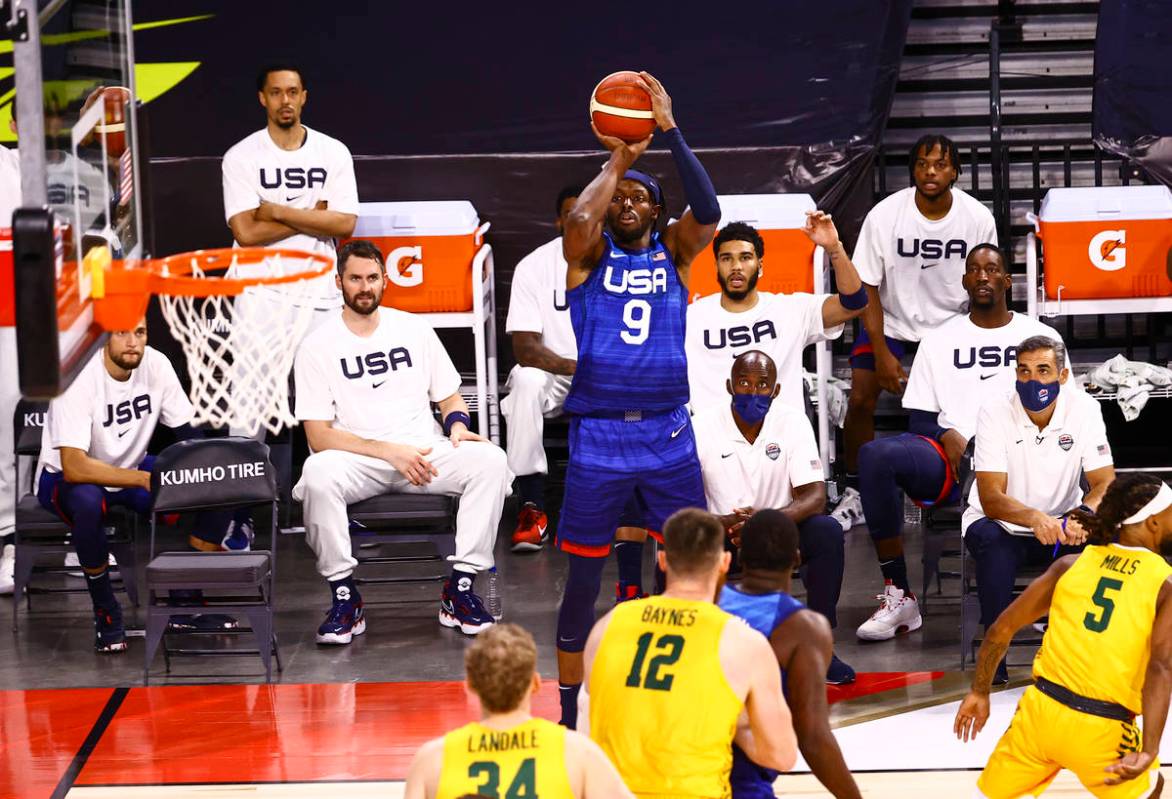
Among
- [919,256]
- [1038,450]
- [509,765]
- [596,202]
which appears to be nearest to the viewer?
[509,765]

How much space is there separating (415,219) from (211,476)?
87.6 inches

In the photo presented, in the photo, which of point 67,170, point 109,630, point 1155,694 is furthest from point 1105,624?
point 109,630

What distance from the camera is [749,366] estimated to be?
7301 millimetres

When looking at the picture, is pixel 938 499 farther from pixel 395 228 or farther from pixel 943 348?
pixel 395 228

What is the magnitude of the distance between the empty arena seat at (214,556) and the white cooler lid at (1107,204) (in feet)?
14.2

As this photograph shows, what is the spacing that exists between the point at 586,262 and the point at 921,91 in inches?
197

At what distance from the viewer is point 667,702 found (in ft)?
14.3

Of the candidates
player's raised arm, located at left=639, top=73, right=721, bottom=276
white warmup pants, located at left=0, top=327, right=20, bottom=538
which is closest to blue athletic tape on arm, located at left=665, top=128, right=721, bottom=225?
player's raised arm, located at left=639, top=73, right=721, bottom=276

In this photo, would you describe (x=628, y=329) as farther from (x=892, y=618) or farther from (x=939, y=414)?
(x=939, y=414)

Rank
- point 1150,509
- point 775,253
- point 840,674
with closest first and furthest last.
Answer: point 1150,509, point 840,674, point 775,253

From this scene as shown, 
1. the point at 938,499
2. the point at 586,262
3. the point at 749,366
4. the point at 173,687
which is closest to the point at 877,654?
the point at 938,499

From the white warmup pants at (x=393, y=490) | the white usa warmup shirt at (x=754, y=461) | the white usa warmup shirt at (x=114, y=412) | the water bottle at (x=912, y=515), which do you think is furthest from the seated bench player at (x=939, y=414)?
the white usa warmup shirt at (x=114, y=412)

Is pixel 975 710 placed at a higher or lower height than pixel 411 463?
lower

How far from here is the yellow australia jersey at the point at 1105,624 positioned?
515cm
